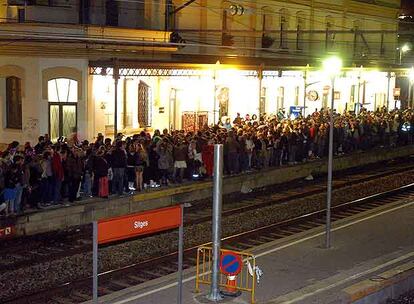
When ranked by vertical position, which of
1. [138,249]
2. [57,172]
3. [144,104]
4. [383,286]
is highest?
[144,104]

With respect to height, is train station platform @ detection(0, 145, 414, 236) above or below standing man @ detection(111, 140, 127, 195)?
below

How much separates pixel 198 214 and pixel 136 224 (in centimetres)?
1186

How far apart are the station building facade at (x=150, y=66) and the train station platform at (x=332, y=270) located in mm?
7190

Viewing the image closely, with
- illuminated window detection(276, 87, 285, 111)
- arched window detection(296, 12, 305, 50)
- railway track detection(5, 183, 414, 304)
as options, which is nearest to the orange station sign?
railway track detection(5, 183, 414, 304)

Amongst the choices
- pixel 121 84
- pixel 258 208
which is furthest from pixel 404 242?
pixel 121 84

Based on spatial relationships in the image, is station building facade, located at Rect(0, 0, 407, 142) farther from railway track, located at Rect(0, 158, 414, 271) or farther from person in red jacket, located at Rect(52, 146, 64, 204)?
railway track, located at Rect(0, 158, 414, 271)

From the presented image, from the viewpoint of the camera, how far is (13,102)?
2659 centimetres

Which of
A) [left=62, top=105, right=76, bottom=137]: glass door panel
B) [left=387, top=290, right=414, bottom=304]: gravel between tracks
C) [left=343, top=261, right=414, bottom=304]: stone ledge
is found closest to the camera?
[left=343, top=261, right=414, bottom=304]: stone ledge

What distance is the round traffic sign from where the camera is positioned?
12.4 meters

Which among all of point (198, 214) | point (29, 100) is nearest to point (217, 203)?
point (198, 214)

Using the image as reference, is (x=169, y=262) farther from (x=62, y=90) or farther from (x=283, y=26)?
(x=283, y=26)

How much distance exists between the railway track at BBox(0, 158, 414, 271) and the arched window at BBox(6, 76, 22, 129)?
26.0 feet

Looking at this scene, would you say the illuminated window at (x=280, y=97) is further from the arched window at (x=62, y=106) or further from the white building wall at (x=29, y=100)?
the white building wall at (x=29, y=100)

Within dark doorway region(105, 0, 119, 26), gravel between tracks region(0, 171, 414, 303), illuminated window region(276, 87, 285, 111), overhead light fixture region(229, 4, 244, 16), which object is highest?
overhead light fixture region(229, 4, 244, 16)
